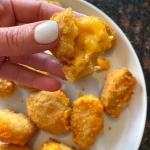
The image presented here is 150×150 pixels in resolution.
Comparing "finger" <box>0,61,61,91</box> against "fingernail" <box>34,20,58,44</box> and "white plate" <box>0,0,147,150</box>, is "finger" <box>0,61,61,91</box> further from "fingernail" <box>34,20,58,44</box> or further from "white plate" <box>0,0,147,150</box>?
"fingernail" <box>34,20,58,44</box>

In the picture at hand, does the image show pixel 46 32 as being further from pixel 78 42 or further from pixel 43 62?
pixel 43 62

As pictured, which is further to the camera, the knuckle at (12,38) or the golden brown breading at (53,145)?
the golden brown breading at (53,145)

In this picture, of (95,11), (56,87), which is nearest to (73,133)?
(56,87)

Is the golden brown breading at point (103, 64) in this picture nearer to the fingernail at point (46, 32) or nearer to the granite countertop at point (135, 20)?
the granite countertop at point (135, 20)

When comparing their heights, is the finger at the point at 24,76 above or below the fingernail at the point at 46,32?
below

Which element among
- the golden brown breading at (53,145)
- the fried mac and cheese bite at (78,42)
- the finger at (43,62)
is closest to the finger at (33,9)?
the finger at (43,62)

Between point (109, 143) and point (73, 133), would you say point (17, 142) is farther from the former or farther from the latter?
point (109, 143)

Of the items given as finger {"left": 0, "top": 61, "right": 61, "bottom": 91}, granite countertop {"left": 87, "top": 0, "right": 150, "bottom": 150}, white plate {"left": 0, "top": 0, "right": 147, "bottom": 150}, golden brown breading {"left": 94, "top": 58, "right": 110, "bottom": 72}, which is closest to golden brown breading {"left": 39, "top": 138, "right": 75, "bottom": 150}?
white plate {"left": 0, "top": 0, "right": 147, "bottom": 150}

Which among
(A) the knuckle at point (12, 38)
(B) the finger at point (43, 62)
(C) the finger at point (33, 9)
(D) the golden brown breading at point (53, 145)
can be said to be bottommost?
(D) the golden brown breading at point (53, 145)
